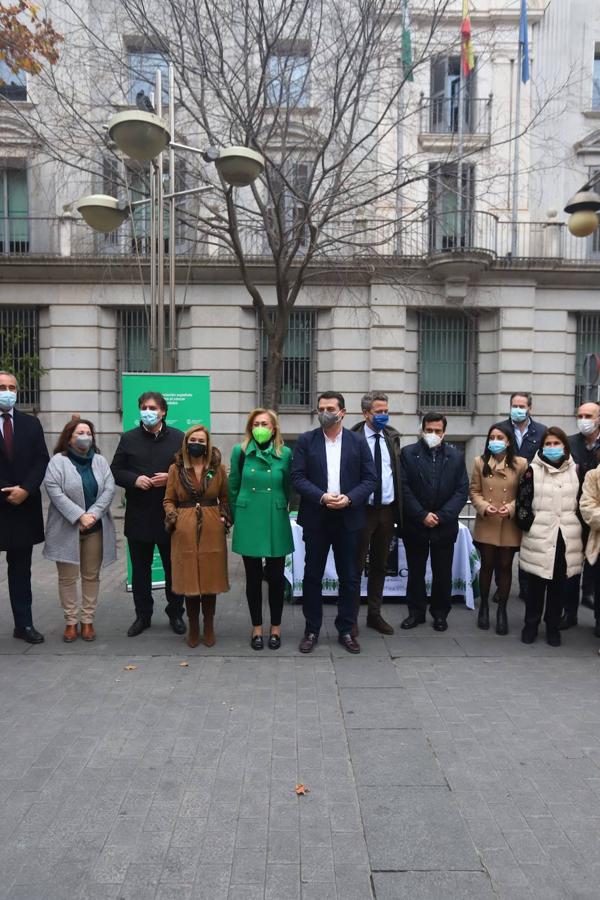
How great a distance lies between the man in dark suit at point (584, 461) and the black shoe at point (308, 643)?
7.79ft

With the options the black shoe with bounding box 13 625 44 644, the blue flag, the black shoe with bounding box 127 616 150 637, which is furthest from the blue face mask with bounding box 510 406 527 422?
the blue flag

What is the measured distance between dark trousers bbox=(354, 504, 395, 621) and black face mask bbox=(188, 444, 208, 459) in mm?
1616

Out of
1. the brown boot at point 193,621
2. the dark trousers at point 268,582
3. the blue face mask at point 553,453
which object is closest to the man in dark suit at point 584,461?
the blue face mask at point 553,453

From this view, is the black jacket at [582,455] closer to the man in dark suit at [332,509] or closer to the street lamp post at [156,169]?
the man in dark suit at [332,509]

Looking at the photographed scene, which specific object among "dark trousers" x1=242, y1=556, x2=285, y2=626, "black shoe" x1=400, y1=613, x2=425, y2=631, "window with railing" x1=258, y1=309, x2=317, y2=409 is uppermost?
"window with railing" x1=258, y1=309, x2=317, y2=409

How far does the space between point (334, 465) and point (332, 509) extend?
378 millimetres

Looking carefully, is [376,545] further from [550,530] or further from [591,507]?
[591,507]

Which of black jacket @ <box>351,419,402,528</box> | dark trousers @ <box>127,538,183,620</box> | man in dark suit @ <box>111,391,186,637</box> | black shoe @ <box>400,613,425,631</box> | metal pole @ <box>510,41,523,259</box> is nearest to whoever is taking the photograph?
man in dark suit @ <box>111,391,186,637</box>

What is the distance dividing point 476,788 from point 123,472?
390 centimetres

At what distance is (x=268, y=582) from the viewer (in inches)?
Result: 224

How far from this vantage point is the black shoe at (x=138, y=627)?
605 centimetres

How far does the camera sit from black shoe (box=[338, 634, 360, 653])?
5.59 m

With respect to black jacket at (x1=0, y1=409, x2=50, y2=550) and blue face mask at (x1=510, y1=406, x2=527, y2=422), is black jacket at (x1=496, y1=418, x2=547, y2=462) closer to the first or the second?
blue face mask at (x1=510, y1=406, x2=527, y2=422)

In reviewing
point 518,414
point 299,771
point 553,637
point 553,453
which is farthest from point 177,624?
point 518,414
